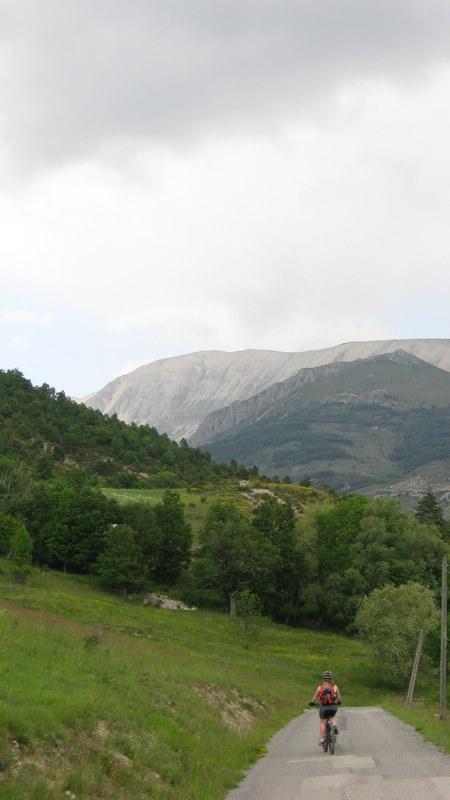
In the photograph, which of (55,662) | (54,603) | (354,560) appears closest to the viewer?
(55,662)

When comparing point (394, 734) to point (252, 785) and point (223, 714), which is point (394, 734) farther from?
point (252, 785)

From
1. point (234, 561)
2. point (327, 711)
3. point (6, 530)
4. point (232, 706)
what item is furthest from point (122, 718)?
point (234, 561)

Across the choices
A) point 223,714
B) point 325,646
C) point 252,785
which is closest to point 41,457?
point 325,646

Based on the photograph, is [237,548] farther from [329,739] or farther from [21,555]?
[329,739]

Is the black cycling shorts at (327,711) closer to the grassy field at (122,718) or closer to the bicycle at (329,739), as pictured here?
the bicycle at (329,739)

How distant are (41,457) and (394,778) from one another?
143 meters

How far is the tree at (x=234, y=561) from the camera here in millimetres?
80062

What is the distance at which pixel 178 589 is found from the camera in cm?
8288

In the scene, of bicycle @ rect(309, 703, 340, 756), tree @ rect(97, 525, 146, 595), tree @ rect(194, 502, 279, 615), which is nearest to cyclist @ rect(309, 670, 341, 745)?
→ bicycle @ rect(309, 703, 340, 756)

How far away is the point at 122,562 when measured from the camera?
74125 millimetres

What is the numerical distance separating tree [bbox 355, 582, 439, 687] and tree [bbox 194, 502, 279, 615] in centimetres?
2364

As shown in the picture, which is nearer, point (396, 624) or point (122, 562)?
point (396, 624)

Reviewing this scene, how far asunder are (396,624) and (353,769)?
3865 centimetres

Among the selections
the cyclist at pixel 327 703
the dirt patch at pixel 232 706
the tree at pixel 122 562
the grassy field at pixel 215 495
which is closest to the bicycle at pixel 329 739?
the cyclist at pixel 327 703
